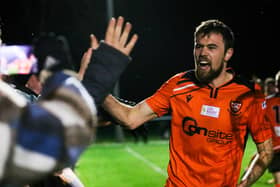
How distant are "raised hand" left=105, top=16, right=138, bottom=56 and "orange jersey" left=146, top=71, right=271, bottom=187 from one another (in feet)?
7.57

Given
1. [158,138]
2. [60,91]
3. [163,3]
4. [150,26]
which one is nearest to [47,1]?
[150,26]

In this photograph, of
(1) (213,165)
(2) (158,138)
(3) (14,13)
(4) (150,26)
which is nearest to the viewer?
(1) (213,165)

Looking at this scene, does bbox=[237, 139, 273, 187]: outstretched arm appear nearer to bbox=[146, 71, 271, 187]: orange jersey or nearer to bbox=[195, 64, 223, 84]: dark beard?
bbox=[146, 71, 271, 187]: orange jersey

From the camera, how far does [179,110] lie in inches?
166

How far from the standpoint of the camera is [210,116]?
13.5ft

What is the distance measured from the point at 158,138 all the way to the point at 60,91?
69.2 feet

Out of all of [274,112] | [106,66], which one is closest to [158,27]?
[274,112]

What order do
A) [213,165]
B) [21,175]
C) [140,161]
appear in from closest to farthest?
[21,175] → [213,165] → [140,161]

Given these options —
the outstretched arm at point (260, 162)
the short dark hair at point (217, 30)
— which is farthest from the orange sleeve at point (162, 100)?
the outstretched arm at point (260, 162)

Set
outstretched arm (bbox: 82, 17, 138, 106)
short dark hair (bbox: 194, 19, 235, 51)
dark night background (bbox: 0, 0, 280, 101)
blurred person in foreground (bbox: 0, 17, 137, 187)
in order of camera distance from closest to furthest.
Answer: blurred person in foreground (bbox: 0, 17, 137, 187), outstretched arm (bbox: 82, 17, 138, 106), short dark hair (bbox: 194, 19, 235, 51), dark night background (bbox: 0, 0, 280, 101)

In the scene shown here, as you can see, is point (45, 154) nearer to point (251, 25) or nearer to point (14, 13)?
point (14, 13)

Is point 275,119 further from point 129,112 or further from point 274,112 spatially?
point 129,112

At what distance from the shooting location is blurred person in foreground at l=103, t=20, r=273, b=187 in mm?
4004

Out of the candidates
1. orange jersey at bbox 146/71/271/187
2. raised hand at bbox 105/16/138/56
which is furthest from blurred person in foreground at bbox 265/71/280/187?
raised hand at bbox 105/16/138/56
